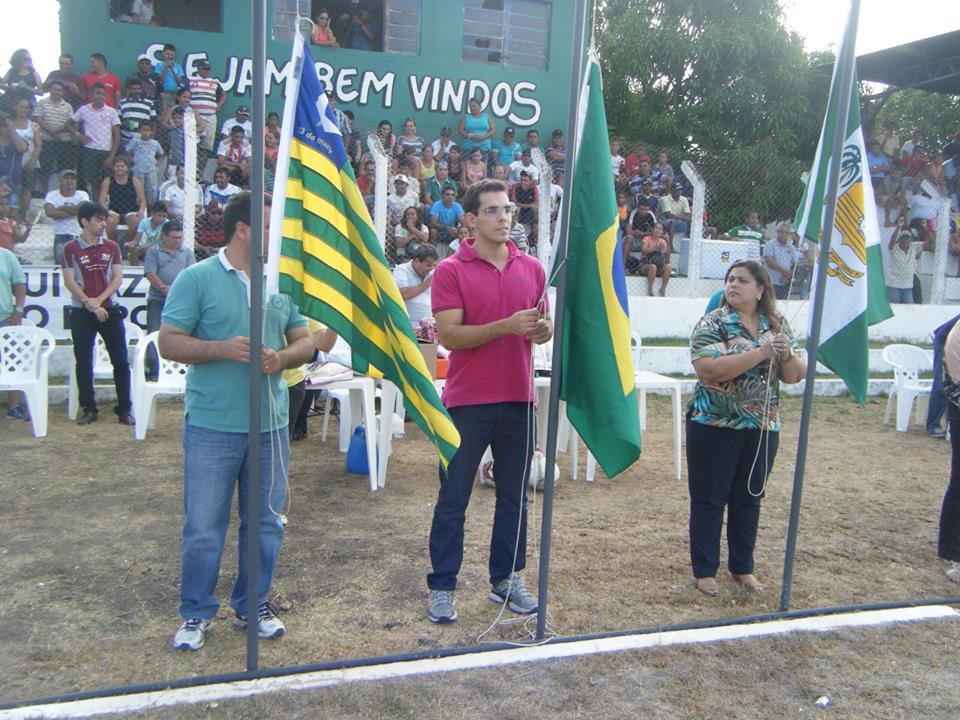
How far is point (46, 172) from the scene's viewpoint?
39.1 feet

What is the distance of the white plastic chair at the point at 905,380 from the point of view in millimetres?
9828

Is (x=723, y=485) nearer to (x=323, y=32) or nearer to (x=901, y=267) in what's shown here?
(x=901, y=267)

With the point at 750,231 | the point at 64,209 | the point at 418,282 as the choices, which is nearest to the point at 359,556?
the point at 418,282

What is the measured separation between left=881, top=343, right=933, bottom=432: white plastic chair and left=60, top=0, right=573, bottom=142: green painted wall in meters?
9.45

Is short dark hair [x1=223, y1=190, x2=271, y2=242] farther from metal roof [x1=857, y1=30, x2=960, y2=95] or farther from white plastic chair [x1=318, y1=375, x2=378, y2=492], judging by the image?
metal roof [x1=857, y1=30, x2=960, y2=95]

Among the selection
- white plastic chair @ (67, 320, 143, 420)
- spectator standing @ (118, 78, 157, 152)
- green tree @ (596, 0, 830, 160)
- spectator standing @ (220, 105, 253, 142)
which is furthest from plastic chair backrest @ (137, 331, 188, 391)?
green tree @ (596, 0, 830, 160)

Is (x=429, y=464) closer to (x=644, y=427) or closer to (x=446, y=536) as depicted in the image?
(x=644, y=427)

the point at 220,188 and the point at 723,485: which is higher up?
the point at 220,188

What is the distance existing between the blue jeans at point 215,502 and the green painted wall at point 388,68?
1320 cm

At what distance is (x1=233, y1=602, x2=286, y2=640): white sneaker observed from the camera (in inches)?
155

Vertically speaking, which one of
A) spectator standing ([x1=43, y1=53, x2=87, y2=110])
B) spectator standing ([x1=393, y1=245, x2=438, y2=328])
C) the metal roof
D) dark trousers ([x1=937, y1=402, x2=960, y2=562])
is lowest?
dark trousers ([x1=937, y1=402, x2=960, y2=562])

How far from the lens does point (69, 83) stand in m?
13.3

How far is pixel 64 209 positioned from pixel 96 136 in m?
1.85

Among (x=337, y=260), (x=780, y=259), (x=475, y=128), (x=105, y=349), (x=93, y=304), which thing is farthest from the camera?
(x=475, y=128)
